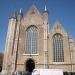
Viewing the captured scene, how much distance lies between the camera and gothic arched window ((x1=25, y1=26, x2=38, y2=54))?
131ft

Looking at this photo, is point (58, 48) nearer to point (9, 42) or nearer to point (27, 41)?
point (27, 41)

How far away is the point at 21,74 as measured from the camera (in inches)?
987

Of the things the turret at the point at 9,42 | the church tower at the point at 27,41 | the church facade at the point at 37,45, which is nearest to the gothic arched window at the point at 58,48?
the church facade at the point at 37,45

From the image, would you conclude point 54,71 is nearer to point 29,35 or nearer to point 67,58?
point 67,58

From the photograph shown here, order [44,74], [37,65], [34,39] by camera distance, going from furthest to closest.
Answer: [34,39] < [37,65] < [44,74]

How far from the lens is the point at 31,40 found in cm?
4097

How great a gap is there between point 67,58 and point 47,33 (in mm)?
7385

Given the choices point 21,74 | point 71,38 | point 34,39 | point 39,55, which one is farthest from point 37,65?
point 21,74

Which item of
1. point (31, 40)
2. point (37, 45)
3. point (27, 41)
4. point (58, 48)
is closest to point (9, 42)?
point (27, 41)

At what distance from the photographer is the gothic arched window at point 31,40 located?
40.0 metres

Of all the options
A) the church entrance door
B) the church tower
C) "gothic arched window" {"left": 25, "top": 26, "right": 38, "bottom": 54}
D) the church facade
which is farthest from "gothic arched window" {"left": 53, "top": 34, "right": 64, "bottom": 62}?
the church entrance door

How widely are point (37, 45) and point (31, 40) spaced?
200 centimetres

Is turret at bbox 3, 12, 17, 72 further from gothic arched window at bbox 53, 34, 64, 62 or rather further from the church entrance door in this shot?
gothic arched window at bbox 53, 34, 64, 62

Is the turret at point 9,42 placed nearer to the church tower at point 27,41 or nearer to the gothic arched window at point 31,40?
the church tower at point 27,41
